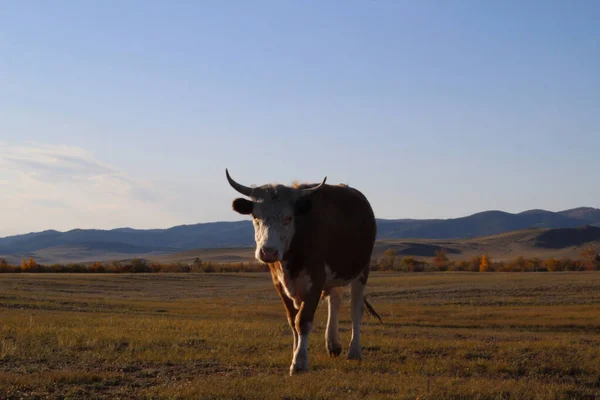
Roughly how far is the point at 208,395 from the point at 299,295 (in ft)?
9.51

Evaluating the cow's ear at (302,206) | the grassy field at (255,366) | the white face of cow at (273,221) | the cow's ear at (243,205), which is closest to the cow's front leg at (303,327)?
the grassy field at (255,366)

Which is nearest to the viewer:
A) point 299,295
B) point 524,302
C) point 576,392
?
point 576,392

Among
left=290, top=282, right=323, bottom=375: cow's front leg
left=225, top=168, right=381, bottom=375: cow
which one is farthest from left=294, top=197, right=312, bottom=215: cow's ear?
left=290, top=282, right=323, bottom=375: cow's front leg

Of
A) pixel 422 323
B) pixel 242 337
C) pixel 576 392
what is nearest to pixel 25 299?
pixel 422 323

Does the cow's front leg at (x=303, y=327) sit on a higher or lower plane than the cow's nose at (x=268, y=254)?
lower

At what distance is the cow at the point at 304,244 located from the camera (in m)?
11.1

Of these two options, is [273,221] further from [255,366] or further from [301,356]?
[255,366]

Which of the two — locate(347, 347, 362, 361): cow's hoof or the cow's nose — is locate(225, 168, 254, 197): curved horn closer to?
the cow's nose

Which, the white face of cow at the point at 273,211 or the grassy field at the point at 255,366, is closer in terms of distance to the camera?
the grassy field at the point at 255,366

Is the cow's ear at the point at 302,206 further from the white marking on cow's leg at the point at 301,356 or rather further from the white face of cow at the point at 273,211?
the white marking on cow's leg at the point at 301,356

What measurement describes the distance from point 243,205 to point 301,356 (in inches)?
100.0

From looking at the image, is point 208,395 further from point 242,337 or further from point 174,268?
point 174,268

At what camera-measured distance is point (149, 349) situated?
1345cm

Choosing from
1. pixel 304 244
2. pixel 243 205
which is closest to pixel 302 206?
pixel 304 244
